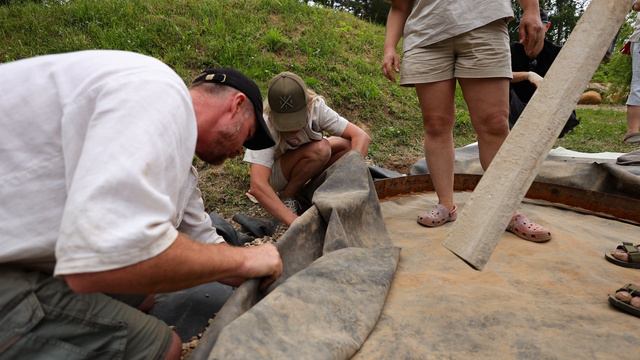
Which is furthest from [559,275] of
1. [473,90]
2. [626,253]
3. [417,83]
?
[417,83]

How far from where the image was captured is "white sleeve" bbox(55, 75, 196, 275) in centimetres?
87

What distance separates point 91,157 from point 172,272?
0.95 ft

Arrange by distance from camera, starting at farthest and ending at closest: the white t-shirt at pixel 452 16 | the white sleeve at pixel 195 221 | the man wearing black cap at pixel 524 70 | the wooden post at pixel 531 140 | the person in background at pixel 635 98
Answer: the person in background at pixel 635 98, the man wearing black cap at pixel 524 70, the white t-shirt at pixel 452 16, the white sleeve at pixel 195 221, the wooden post at pixel 531 140

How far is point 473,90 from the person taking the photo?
2.11 metres

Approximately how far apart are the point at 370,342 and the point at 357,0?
2325 centimetres

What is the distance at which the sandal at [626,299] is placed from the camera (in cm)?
145

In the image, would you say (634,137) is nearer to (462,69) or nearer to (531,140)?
(462,69)

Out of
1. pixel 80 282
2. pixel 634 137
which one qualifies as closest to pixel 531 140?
pixel 80 282

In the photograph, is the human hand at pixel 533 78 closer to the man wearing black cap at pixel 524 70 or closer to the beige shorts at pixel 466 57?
the man wearing black cap at pixel 524 70

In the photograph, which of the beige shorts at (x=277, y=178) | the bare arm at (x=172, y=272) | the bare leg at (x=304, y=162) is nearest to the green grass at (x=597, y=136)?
the bare leg at (x=304, y=162)

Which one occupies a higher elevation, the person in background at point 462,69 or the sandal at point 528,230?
the person in background at point 462,69

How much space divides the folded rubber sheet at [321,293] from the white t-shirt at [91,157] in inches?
13.0

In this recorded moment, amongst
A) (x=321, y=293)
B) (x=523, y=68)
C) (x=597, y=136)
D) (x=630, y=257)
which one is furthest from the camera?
(x=597, y=136)

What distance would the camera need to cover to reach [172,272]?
1003 mm
